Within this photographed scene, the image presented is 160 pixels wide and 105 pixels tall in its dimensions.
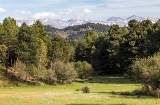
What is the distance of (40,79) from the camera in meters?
85.4

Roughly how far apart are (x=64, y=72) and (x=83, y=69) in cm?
1462

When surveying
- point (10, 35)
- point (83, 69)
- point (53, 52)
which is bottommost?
point (83, 69)

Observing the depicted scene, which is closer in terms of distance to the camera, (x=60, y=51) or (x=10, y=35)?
(x=10, y=35)

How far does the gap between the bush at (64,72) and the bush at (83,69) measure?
11527mm

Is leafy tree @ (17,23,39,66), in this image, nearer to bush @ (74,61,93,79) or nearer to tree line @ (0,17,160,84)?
tree line @ (0,17,160,84)

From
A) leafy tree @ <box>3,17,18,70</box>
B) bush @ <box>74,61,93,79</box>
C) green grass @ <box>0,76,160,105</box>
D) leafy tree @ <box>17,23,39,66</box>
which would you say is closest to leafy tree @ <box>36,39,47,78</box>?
leafy tree @ <box>17,23,39,66</box>

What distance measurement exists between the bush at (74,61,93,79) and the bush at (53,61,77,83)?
37.8 feet

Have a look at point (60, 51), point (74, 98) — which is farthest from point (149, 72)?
point (60, 51)

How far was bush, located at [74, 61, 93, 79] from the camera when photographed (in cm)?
9894

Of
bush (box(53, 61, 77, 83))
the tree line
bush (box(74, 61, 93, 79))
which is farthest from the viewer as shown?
bush (box(74, 61, 93, 79))

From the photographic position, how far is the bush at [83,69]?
9894 centimetres

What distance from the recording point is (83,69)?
99.5 meters

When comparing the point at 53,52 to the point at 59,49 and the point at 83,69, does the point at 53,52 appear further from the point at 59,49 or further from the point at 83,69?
the point at 83,69

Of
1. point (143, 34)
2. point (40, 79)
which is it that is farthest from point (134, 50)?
point (40, 79)
